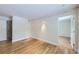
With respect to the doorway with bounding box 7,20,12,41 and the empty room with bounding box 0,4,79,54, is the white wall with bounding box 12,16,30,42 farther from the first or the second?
the doorway with bounding box 7,20,12,41

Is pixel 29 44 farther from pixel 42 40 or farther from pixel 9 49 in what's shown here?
pixel 9 49

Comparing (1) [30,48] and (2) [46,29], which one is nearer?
(1) [30,48]

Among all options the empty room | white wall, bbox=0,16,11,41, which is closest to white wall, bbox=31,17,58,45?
the empty room

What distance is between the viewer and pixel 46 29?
2361 mm

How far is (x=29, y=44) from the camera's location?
2.33 metres

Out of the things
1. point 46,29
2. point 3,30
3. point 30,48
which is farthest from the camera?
point 3,30

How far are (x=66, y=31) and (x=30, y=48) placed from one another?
3.28 ft

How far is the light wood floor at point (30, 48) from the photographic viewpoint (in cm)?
213

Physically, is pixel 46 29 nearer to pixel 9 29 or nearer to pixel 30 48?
pixel 30 48

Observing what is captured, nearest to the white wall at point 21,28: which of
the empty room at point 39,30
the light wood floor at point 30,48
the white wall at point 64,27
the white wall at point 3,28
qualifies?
the empty room at point 39,30

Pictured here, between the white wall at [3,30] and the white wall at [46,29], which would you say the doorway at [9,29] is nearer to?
the white wall at [3,30]

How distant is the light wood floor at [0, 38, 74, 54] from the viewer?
83.7 inches

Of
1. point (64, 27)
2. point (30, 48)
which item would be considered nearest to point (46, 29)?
point (64, 27)
